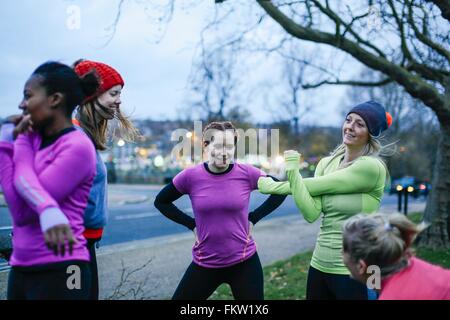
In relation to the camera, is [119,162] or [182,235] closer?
[182,235]

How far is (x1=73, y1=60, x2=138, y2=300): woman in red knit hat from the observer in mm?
2406

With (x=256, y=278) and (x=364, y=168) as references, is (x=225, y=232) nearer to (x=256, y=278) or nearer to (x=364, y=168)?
(x=256, y=278)

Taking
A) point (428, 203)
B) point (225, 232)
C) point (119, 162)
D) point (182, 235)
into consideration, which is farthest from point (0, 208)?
point (119, 162)

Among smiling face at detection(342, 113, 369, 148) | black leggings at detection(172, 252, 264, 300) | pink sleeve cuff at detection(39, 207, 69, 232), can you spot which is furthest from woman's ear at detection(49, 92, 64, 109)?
smiling face at detection(342, 113, 369, 148)

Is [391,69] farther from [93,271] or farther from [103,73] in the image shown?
[93,271]

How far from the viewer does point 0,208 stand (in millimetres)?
13250

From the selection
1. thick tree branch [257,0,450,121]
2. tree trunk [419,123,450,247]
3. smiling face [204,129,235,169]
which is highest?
thick tree branch [257,0,450,121]

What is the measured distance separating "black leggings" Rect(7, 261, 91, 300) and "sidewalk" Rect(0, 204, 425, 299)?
165 centimetres

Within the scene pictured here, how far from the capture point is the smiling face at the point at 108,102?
8.50ft

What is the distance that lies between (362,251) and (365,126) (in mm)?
1074

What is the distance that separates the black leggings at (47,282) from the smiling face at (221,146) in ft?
4.14

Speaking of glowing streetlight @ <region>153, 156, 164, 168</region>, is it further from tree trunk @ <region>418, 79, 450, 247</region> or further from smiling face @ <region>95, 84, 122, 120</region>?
smiling face @ <region>95, 84, 122, 120</region>

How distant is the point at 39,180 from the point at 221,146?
4.53 ft

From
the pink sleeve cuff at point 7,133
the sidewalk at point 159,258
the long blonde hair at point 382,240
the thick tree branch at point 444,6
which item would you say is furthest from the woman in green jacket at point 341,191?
the thick tree branch at point 444,6
